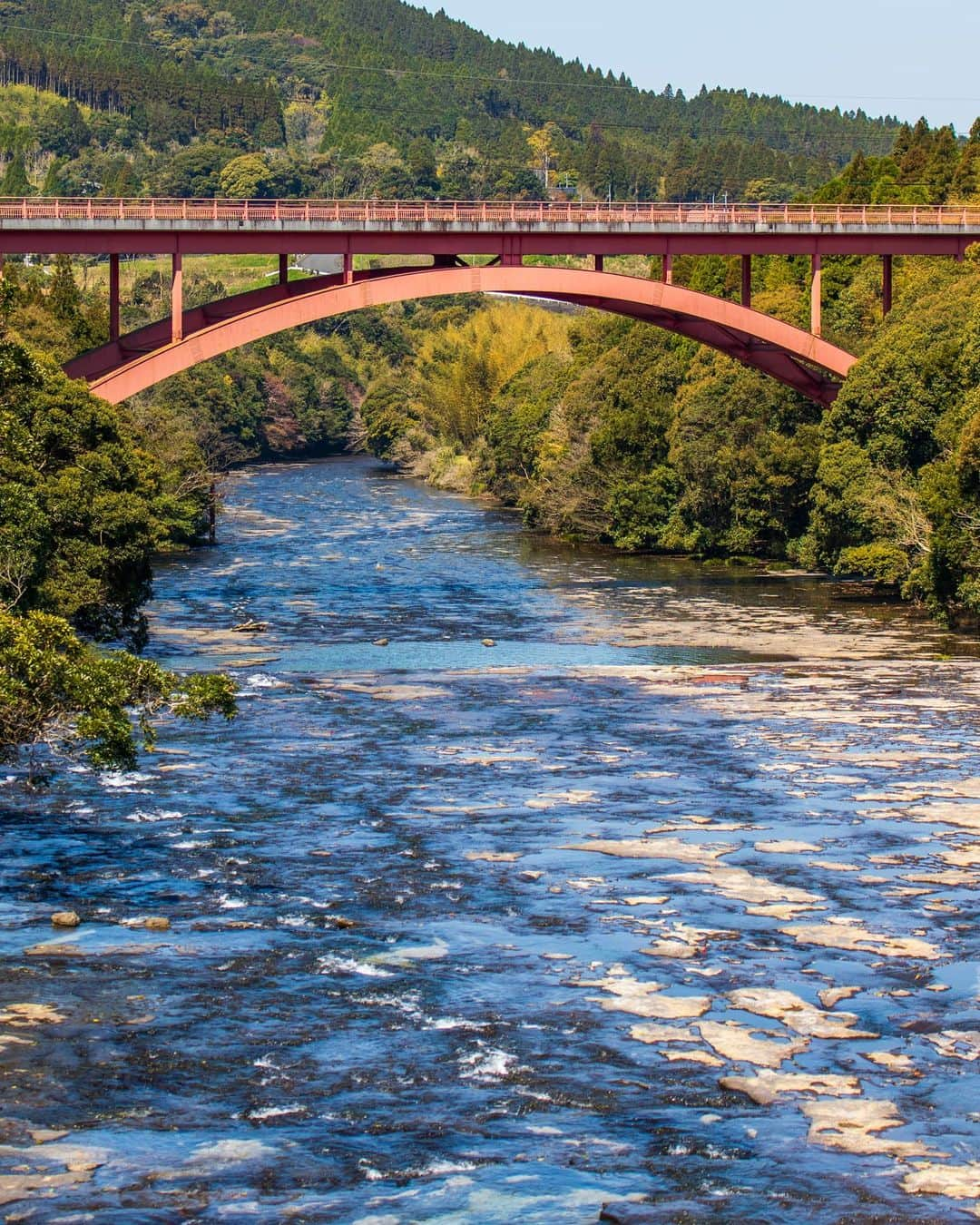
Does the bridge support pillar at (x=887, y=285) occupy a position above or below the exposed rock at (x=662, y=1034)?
above

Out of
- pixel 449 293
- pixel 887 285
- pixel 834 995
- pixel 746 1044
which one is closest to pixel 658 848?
pixel 834 995

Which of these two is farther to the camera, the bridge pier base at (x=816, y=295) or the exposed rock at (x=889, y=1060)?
the bridge pier base at (x=816, y=295)

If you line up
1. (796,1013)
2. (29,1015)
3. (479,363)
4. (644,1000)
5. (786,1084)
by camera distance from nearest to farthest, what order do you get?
1. (786,1084)
2. (29,1015)
3. (796,1013)
4. (644,1000)
5. (479,363)

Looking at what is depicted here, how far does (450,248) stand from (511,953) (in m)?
41.0

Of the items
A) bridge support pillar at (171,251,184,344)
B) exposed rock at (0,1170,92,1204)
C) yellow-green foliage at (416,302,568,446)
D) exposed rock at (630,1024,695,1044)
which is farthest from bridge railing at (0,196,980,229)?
yellow-green foliage at (416,302,568,446)

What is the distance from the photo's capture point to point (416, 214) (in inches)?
2554

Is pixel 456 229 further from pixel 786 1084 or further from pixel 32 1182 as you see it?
pixel 32 1182

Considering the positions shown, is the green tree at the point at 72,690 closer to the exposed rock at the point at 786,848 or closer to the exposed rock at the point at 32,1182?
the exposed rock at the point at 32,1182

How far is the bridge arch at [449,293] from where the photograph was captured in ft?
198

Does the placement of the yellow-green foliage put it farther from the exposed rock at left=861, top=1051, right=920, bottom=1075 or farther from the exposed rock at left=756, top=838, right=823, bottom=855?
the exposed rock at left=861, top=1051, right=920, bottom=1075

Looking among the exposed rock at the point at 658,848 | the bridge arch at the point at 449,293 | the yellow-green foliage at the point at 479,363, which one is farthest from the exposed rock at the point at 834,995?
the yellow-green foliage at the point at 479,363

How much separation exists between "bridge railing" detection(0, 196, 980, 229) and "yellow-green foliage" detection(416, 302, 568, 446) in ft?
135

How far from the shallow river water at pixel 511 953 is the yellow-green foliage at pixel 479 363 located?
216 ft

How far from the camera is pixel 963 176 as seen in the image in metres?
111
